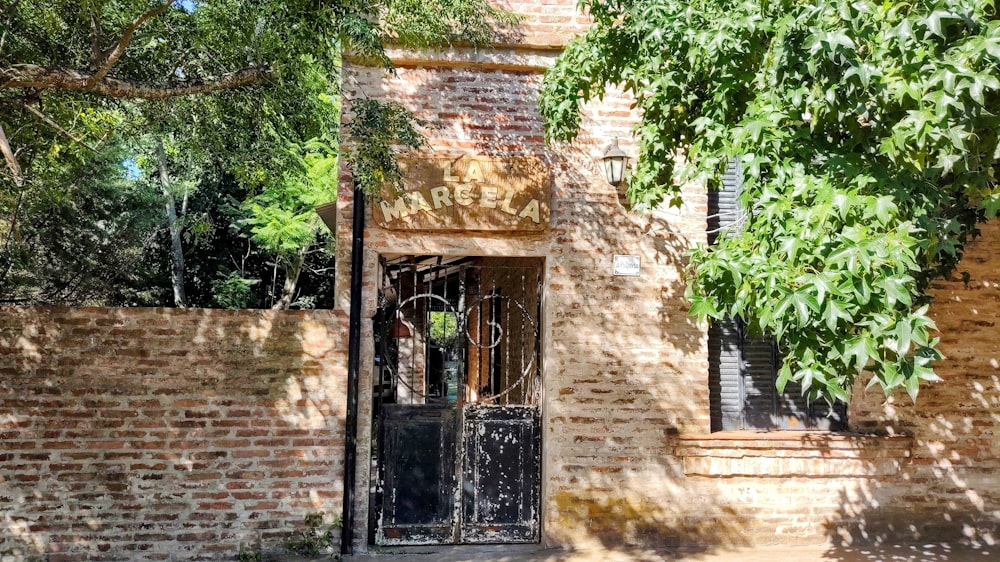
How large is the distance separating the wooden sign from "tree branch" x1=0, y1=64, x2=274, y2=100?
4.53 ft

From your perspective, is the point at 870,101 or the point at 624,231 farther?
the point at 624,231

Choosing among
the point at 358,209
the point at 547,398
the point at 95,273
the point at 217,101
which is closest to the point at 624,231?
the point at 547,398

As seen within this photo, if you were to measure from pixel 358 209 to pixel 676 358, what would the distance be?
2869 mm

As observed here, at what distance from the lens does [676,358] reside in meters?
5.78

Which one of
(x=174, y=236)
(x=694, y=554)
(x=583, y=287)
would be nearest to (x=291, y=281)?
(x=174, y=236)

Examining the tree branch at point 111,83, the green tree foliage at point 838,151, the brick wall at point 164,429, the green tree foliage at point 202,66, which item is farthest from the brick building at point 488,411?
the green tree foliage at point 838,151

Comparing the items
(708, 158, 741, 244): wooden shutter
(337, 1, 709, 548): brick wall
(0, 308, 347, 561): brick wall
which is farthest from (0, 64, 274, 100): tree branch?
(708, 158, 741, 244): wooden shutter

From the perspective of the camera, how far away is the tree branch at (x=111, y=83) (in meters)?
4.78

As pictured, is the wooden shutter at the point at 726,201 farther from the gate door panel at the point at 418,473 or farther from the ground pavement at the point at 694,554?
the gate door panel at the point at 418,473

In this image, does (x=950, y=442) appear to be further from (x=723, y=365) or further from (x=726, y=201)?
(x=726, y=201)

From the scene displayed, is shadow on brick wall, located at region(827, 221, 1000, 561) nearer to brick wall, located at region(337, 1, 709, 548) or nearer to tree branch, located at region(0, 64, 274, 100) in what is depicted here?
brick wall, located at region(337, 1, 709, 548)

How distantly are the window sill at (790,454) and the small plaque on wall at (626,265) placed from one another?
1.39 m

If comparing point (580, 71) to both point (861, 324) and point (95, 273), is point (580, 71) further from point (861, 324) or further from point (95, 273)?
point (95, 273)

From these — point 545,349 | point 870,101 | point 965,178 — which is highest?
point 870,101
